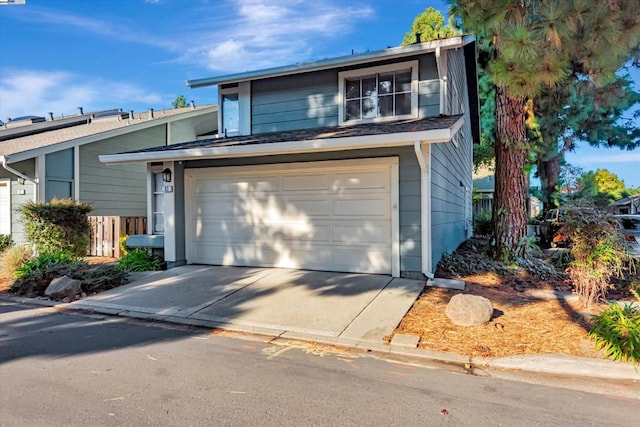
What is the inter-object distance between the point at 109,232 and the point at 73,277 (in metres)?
3.83

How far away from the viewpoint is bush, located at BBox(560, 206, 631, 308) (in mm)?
5480

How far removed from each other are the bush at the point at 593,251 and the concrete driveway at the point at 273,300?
7.65ft

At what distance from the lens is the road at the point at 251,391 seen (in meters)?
2.87

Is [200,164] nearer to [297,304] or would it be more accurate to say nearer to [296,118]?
[296,118]

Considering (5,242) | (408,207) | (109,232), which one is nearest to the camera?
(408,207)

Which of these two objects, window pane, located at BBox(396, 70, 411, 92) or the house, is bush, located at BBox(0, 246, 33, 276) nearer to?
the house

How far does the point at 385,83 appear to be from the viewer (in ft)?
28.6

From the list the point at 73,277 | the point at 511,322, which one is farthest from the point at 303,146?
the point at 73,277

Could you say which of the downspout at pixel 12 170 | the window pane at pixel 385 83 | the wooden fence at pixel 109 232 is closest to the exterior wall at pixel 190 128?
the downspout at pixel 12 170

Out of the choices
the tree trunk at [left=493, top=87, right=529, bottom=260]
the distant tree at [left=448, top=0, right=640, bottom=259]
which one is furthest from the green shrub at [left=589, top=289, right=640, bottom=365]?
the tree trunk at [left=493, top=87, right=529, bottom=260]

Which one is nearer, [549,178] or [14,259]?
[14,259]

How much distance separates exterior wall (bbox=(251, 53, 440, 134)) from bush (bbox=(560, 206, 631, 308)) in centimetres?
475

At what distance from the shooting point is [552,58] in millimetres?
5520

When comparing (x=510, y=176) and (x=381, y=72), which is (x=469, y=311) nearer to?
(x=510, y=176)
